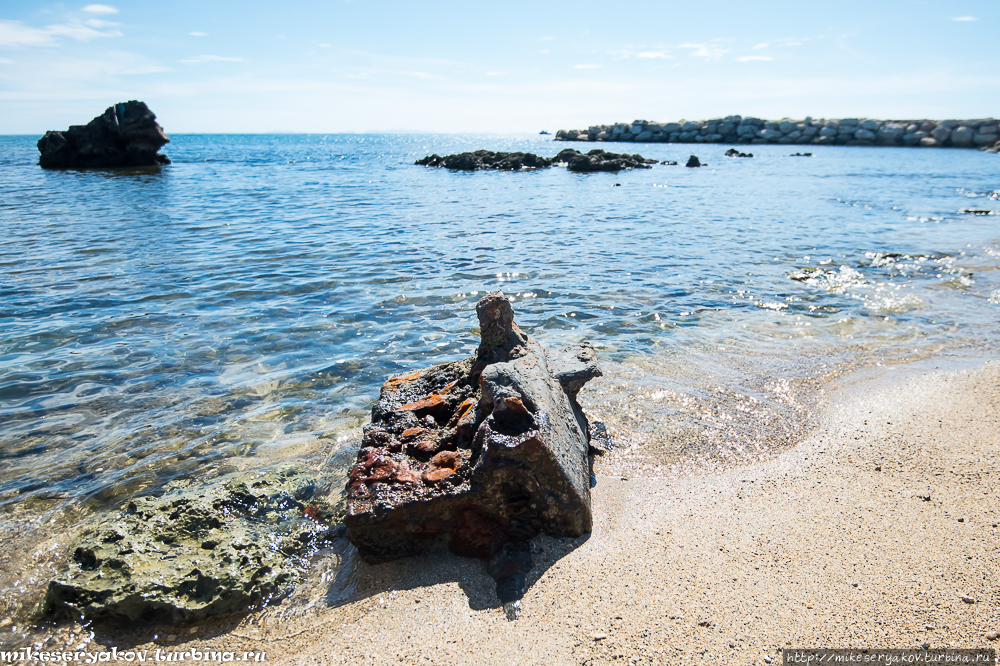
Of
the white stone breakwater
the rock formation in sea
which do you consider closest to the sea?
the rock formation in sea

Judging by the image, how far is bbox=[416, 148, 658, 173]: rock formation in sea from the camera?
39688 mm

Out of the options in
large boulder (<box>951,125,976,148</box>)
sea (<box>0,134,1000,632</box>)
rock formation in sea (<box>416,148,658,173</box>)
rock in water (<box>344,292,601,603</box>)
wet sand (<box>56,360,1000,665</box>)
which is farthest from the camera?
large boulder (<box>951,125,976,148</box>)

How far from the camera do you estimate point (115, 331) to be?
744 centimetres

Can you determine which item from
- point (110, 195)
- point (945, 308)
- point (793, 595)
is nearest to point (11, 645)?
point (793, 595)

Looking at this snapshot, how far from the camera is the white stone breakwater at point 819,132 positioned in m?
59.5

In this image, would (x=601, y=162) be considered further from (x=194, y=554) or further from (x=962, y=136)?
(x=962, y=136)

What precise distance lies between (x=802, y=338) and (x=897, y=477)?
3.70m

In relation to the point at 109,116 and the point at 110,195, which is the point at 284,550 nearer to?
the point at 110,195

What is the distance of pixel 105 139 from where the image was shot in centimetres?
3803

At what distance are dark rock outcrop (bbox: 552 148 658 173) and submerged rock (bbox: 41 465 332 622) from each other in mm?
38180

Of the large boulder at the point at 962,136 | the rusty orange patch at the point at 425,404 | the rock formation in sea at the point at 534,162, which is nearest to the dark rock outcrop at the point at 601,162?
the rock formation in sea at the point at 534,162

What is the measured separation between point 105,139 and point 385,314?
41.4m

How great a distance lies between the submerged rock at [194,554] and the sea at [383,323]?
42 cm

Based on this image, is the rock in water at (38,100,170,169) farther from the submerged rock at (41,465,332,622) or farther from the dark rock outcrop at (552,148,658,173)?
the submerged rock at (41,465,332,622)
